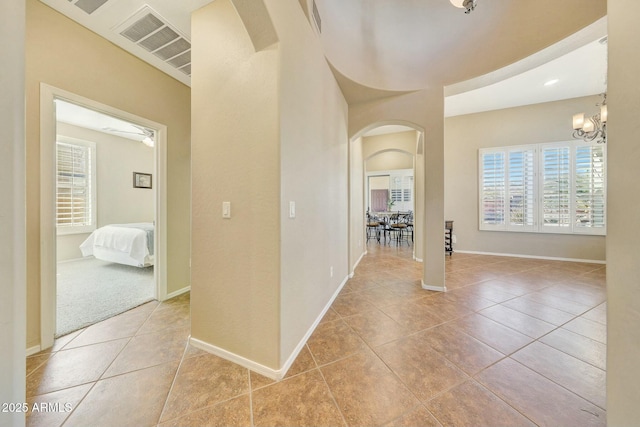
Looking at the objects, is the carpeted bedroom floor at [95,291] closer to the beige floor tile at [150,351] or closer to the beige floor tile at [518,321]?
the beige floor tile at [150,351]

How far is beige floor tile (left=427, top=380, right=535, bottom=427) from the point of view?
1220 millimetres

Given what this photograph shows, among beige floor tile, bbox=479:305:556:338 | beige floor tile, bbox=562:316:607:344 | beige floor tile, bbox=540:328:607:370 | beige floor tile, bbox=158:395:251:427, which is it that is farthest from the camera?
beige floor tile, bbox=479:305:556:338

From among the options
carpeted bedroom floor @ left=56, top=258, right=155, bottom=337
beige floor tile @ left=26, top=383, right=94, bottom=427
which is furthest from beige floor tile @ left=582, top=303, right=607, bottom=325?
carpeted bedroom floor @ left=56, top=258, right=155, bottom=337

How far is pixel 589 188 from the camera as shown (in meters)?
4.46

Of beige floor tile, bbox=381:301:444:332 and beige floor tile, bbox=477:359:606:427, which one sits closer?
beige floor tile, bbox=477:359:606:427

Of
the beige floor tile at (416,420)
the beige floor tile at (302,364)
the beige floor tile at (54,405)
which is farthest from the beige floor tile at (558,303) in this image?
the beige floor tile at (54,405)

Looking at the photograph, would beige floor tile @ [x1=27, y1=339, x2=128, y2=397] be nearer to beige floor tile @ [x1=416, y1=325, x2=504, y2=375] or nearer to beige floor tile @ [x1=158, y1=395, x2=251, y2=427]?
beige floor tile @ [x1=158, y1=395, x2=251, y2=427]

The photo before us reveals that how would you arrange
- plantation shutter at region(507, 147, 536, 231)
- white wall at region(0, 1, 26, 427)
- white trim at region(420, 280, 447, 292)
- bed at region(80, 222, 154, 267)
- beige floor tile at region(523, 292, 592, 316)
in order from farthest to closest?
plantation shutter at region(507, 147, 536, 231) < bed at region(80, 222, 154, 267) < white trim at region(420, 280, 447, 292) < beige floor tile at region(523, 292, 592, 316) < white wall at region(0, 1, 26, 427)

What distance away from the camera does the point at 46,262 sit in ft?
6.21

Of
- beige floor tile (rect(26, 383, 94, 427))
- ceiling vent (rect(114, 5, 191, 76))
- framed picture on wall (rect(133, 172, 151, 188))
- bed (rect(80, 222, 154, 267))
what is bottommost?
beige floor tile (rect(26, 383, 94, 427))

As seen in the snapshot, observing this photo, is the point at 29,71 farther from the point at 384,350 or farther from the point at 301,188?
the point at 384,350

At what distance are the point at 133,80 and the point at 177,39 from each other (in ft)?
2.44

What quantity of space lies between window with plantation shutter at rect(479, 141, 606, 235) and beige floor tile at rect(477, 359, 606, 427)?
465 cm

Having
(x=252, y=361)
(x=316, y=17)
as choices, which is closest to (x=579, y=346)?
(x=252, y=361)
